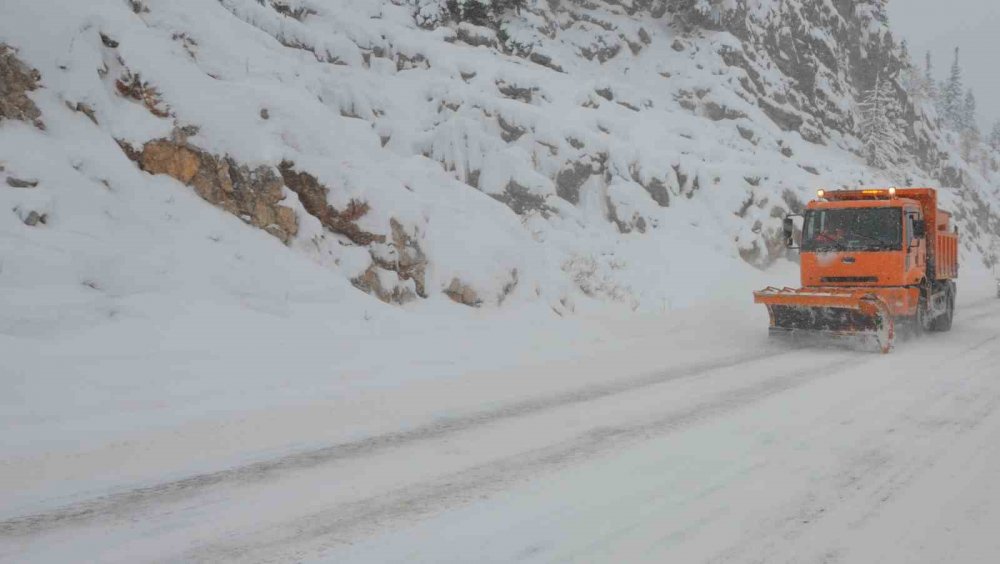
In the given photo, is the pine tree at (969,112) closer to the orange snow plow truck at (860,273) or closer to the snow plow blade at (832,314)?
the orange snow plow truck at (860,273)

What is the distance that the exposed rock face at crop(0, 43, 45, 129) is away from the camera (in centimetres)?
835

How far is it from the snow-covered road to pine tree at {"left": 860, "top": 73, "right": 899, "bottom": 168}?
3524cm

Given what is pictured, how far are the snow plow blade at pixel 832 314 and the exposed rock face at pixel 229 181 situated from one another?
314 inches

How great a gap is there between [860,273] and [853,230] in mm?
797

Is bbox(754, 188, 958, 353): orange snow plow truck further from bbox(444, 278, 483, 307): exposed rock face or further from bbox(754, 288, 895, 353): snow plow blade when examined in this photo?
bbox(444, 278, 483, 307): exposed rock face

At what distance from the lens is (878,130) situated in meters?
38.2

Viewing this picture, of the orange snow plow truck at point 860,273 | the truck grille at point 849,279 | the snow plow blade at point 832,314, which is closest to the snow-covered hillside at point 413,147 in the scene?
the snow plow blade at point 832,314

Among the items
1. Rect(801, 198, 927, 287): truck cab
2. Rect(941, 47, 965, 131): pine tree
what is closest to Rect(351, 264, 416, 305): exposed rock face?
Rect(801, 198, 927, 287): truck cab

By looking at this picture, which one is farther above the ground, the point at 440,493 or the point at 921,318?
the point at 921,318

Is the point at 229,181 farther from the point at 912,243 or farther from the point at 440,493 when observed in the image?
the point at 912,243

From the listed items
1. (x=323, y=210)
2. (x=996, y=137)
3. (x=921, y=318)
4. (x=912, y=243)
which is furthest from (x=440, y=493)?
(x=996, y=137)

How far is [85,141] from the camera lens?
8.88 m

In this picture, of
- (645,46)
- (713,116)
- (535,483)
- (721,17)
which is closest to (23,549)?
(535,483)

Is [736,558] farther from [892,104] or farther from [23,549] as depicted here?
[892,104]
